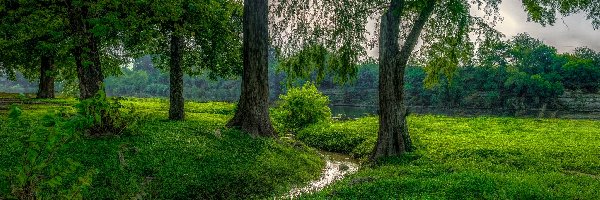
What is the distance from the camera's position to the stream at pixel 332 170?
1429 centimetres

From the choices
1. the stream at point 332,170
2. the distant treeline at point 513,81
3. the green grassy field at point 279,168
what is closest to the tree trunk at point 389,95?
the green grassy field at point 279,168

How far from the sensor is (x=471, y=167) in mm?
15422

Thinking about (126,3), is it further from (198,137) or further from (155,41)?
(155,41)

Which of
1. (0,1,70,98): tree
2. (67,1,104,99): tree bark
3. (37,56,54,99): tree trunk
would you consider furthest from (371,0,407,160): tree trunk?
(37,56,54,99): tree trunk

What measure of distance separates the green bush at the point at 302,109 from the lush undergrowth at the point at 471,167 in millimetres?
1553

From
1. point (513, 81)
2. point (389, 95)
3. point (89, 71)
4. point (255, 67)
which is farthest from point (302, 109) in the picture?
point (513, 81)

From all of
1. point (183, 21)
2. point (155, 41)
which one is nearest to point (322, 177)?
point (183, 21)

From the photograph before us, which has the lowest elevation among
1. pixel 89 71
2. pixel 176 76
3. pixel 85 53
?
pixel 89 71

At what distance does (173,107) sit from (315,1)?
1138 cm

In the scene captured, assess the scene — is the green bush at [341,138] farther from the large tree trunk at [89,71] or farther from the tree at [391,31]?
the large tree trunk at [89,71]

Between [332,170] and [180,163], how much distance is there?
23.7 ft

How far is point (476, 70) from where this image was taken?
314 ft

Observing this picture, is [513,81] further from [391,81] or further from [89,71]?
[89,71]

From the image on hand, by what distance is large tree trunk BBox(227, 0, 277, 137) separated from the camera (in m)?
19.0
